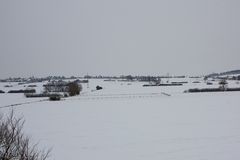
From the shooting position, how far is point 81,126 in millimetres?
23250

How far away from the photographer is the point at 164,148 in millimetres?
14570

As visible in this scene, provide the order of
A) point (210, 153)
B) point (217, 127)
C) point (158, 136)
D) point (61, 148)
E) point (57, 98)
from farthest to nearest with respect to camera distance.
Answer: point (57, 98)
point (217, 127)
point (158, 136)
point (61, 148)
point (210, 153)

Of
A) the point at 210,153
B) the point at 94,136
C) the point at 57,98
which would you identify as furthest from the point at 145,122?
the point at 57,98

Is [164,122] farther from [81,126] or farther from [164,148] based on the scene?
[164,148]

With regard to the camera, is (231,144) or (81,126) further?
(81,126)

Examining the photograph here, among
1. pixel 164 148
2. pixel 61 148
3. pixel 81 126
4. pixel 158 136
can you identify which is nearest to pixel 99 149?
pixel 61 148

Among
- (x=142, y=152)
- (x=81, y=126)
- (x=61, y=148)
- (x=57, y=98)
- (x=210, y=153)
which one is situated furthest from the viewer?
(x=57, y=98)

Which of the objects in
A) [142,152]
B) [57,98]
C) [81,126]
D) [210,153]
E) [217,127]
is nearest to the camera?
[210,153]

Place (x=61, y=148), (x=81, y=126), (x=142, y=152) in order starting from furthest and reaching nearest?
1. (x=81, y=126)
2. (x=61, y=148)
3. (x=142, y=152)

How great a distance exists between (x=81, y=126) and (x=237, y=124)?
12094mm

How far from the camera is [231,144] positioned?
47.8 ft

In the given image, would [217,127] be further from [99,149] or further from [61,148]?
[61,148]

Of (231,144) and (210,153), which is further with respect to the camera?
(231,144)

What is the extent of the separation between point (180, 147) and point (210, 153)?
1873 mm
